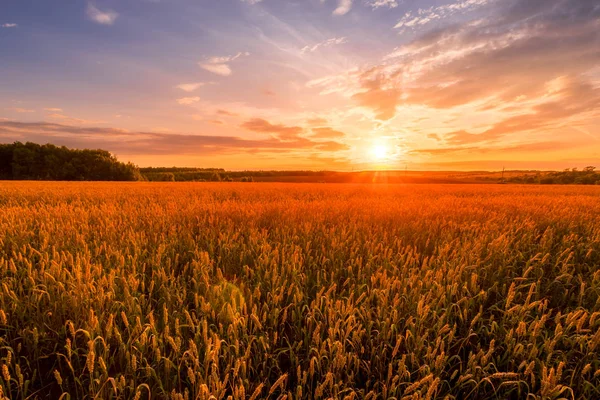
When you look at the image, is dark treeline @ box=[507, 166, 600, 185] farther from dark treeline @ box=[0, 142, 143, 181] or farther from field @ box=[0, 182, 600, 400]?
dark treeline @ box=[0, 142, 143, 181]

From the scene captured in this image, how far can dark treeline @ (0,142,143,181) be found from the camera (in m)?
69.3

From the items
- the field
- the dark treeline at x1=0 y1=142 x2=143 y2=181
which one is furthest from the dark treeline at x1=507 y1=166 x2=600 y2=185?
the dark treeline at x1=0 y1=142 x2=143 y2=181

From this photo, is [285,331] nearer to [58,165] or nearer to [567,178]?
[567,178]

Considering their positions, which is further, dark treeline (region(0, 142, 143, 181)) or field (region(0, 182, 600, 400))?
dark treeline (region(0, 142, 143, 181))

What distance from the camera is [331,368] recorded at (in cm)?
146

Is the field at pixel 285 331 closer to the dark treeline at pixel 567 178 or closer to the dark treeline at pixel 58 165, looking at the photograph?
the dark treeline at pixel 567 178

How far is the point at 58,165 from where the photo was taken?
70.6 metres

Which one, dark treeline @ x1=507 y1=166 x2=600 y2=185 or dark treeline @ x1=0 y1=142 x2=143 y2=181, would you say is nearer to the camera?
dark treeline @ x1=507 y1=166 x2=600 y2=185

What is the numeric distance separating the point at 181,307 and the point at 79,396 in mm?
678

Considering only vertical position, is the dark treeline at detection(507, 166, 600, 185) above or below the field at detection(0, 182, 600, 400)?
above

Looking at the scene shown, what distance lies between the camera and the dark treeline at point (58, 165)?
2729 inches

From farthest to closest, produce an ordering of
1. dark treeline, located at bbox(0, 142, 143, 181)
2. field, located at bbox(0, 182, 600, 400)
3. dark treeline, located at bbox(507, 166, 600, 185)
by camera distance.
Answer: dark treeline, located at bbox(0, 142, 143, 181) → dark treeline, located at bbox(507, 166, 600, 185) → field, located at bbox(0, 182, 600, 400)

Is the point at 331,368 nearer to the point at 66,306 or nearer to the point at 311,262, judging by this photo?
the point at 311,262

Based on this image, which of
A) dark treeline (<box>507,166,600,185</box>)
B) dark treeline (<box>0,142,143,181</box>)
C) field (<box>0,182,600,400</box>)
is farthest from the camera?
dark treeline (<box>0,142,143,181</box>)
